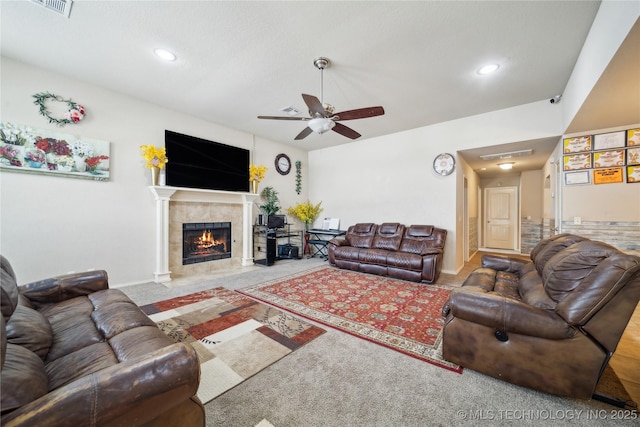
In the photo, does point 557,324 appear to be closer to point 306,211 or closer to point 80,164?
point 80,164

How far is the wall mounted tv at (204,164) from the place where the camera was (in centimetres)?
423

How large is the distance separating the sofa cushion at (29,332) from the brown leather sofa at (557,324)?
7.89 ft

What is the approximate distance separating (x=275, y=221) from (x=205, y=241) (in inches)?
57.8

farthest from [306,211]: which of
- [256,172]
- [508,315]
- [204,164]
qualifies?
[508,315]

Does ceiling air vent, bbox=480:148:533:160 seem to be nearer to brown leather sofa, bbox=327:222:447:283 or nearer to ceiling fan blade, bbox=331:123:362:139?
brown leather sofa, bbox=327:222:447:283

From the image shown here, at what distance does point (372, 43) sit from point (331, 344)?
2909 mm

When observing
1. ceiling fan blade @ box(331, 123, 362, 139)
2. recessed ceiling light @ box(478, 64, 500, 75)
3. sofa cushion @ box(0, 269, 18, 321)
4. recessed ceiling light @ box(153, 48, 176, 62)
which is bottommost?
sofa cushion @ box(0, 269, 18, 321)

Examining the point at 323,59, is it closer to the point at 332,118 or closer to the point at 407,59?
the point at 332,118

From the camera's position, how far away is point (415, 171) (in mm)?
5078

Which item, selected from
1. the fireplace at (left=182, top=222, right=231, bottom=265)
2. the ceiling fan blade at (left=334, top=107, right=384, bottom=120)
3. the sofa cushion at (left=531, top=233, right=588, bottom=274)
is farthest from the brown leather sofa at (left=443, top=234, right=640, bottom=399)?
the fireplace at (left=182, top=222, right=231, bottom=265)

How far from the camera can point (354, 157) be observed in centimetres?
606

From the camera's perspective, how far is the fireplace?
4562 millimetres

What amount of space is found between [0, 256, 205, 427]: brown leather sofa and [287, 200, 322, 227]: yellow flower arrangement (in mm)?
4739

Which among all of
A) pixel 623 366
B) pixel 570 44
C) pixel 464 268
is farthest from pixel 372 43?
pixel 464 268
